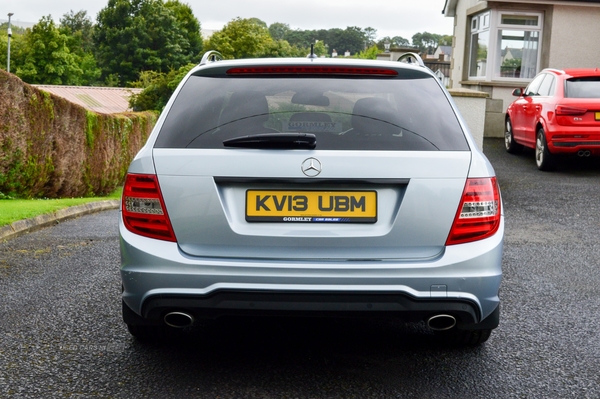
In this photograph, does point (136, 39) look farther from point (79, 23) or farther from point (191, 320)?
point (191, 320)

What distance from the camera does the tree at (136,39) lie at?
10556 cm

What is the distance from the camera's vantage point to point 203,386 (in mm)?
4008

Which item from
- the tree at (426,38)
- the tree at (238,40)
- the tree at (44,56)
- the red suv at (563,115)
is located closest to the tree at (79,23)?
the tree at (44,56)

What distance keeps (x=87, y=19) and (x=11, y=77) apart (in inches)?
5169

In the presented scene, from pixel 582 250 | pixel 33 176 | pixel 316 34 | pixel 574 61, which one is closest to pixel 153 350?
pixel 582 250

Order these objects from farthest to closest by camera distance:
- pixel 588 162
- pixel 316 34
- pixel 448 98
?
pixel 316 34 < pixel 588 162 < pixel 448 98

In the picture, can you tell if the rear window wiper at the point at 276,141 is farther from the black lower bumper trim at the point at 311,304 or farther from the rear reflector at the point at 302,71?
the black lower bumper trim at the point at 311,304

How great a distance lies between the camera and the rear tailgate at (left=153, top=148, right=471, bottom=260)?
375 cm

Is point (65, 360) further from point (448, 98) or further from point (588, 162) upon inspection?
point (588, 162)

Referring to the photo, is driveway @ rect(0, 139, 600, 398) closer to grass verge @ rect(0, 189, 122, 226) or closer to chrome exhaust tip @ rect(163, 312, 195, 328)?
chrome exhaust tip @ rect(163, 312, 195, 328)

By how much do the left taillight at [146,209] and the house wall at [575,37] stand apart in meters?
21.0

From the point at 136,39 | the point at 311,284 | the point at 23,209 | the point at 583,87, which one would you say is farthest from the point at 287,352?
the point at 136,39

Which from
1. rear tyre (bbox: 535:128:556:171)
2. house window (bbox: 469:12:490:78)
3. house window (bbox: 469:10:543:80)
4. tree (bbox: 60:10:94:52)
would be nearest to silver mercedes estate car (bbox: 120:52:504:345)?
rear tyre (bbox: 535:128:556:171)

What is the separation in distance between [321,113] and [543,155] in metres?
11.9
